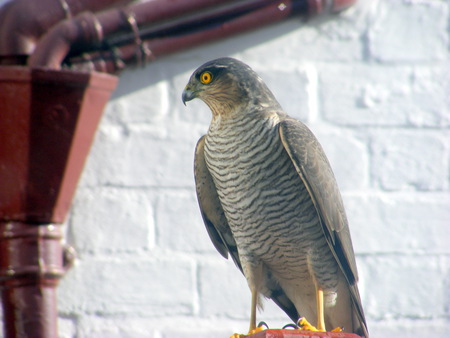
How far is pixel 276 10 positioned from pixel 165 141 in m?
0.53

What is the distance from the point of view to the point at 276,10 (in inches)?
99.0

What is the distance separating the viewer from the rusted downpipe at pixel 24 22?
2283mm

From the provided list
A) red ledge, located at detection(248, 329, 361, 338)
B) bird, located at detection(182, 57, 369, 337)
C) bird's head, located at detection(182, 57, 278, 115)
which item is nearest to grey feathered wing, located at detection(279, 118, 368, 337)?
bird, located at detection(182, 57, 369, 337)

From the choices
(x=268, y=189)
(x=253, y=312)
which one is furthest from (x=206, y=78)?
(x=253, y=312)

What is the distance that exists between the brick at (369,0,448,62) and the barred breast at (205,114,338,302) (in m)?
0.80

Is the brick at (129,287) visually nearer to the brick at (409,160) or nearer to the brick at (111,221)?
the brick at (111,221)

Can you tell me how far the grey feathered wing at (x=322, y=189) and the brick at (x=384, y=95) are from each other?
0.61 m

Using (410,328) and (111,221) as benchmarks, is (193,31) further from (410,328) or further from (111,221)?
(410,328)

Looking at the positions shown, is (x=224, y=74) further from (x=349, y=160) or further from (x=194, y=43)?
(x=349, y=160)

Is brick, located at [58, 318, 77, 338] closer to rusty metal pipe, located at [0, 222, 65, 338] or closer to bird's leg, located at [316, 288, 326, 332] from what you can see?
rusty metal pipe, located at [0, 222, 65, 338]

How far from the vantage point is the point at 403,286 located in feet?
8.34

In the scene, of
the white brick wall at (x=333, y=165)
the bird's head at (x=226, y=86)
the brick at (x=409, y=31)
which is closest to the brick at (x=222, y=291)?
the white brick wall at (x=333, y=165)

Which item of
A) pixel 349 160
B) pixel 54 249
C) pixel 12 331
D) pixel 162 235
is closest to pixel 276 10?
pixel 349 160

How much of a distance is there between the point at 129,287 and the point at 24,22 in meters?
0.83
